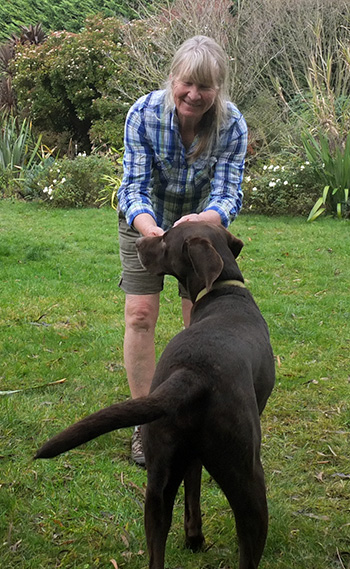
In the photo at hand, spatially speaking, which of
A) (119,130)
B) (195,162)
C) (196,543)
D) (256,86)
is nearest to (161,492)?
(196,543)

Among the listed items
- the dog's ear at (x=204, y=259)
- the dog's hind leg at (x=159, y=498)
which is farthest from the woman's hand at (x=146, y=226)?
the dog's hind leg at (x=159, y=498)

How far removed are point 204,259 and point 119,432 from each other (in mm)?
1501

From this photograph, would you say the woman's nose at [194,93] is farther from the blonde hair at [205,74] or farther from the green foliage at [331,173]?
the green foliage at [331,173]

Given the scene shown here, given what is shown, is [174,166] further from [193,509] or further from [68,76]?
[68,76]

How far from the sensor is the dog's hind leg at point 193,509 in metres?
2.61

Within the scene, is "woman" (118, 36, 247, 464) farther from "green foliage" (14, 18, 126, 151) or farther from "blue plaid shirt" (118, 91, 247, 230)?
"green foliage" (14, 18, 126, 151)

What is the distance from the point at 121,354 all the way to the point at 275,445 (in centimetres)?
168

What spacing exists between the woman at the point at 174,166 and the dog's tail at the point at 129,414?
46.3 inches

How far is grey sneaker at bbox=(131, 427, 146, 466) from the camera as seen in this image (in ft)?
11.0

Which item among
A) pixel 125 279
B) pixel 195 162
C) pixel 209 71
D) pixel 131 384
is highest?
pixel 209 71

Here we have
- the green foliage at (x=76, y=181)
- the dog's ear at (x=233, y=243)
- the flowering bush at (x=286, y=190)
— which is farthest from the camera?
the green foliage at (x=76, y=181)

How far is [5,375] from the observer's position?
14.3 feet

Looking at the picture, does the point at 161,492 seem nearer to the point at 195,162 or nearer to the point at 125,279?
the point at 125,279

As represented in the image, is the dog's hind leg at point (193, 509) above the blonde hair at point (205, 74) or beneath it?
beneath
